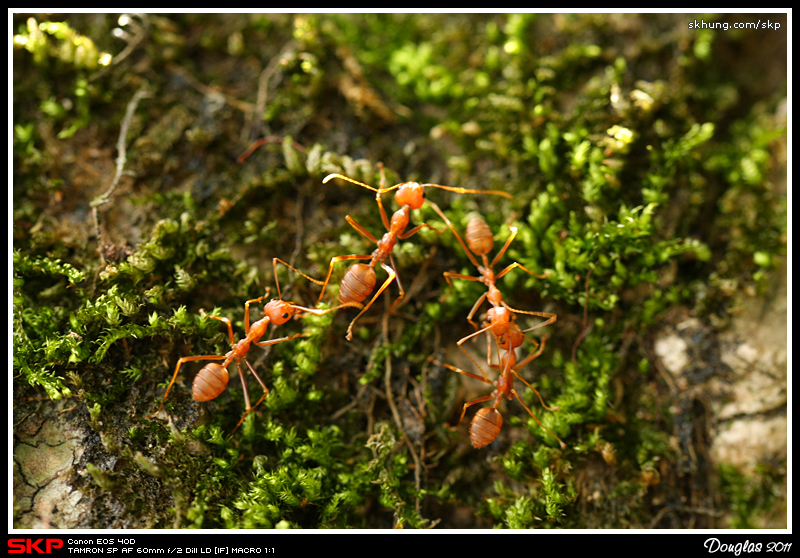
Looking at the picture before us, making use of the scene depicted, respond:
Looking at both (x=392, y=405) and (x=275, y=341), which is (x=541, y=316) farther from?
(x=275, y=341)

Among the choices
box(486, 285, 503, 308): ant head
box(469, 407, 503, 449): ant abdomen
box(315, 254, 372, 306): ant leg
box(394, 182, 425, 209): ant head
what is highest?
box(394, 182, 425, 209): ant head

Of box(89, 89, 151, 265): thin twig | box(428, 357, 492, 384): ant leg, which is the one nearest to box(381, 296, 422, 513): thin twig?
box(428, 357, 492, 384): ant leg

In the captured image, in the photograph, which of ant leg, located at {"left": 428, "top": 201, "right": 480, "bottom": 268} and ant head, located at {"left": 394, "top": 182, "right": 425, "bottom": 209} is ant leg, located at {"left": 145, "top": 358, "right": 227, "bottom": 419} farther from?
ant leg, located at {"left": 428, "top": 201, "right": 480, "bottom": 268}

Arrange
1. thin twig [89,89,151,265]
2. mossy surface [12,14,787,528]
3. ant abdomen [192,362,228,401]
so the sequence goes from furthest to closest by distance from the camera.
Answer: thin twig [89,89,151,265], mossy surface [12,14,787,528], ant abdomen [192,362,228,401]

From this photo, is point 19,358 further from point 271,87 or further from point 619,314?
point 619,314

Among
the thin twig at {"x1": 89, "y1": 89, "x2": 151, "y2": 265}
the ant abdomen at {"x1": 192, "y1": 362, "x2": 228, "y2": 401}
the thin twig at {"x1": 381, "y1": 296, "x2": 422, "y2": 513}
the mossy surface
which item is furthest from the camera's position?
the thin twig at {"x1": 89, "y1": 89, "x2": 151, "y2": 265}
